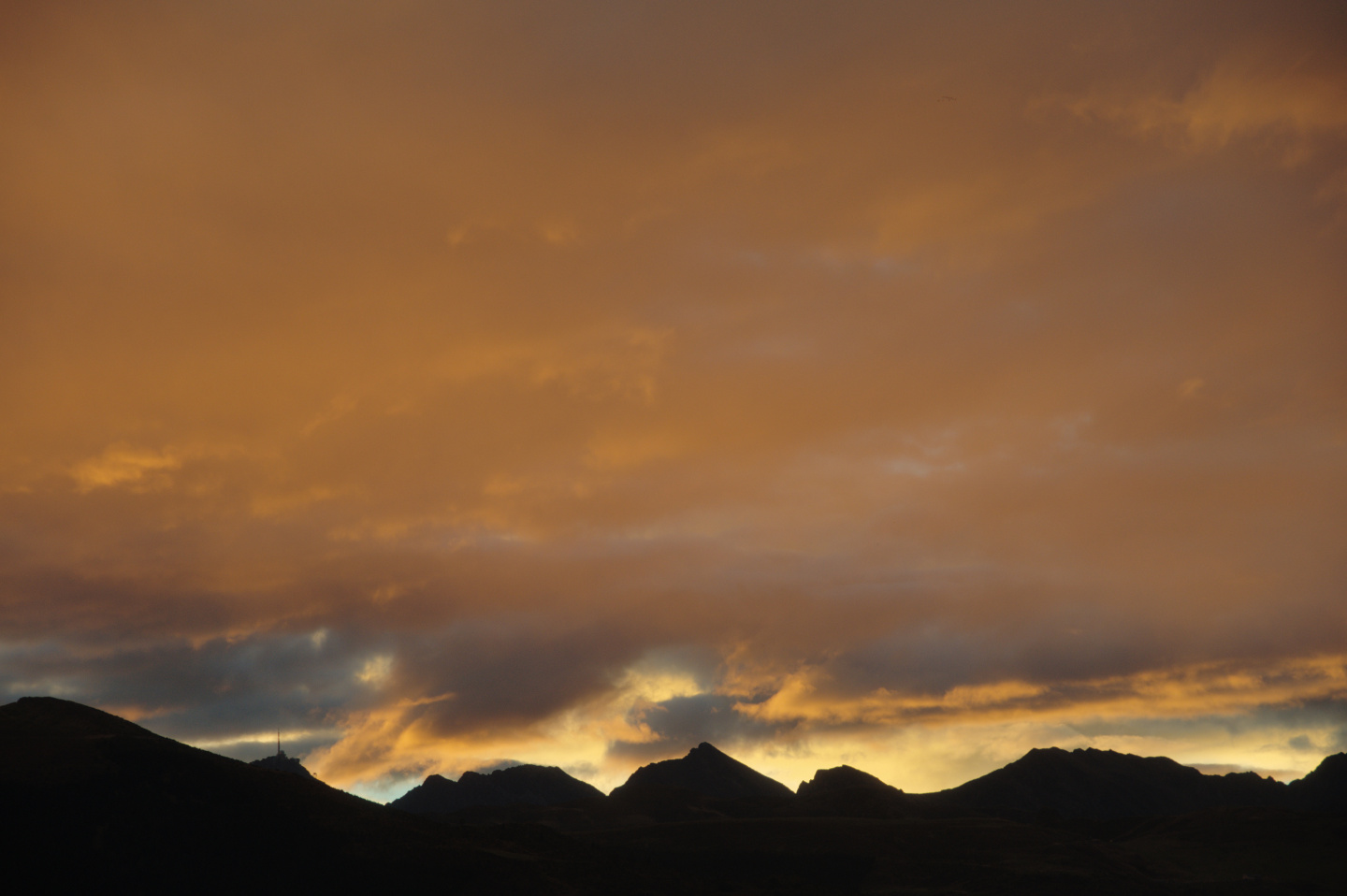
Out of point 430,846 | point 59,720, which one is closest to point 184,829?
point 430,846

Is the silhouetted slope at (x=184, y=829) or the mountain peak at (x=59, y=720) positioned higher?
the mountain peak at (x=59, y=720)

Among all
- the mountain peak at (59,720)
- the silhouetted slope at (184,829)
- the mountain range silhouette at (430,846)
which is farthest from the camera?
the mountain peak at (59,720)

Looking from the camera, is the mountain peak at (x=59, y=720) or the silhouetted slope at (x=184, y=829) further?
the mountain peak at (x=59, y=720)

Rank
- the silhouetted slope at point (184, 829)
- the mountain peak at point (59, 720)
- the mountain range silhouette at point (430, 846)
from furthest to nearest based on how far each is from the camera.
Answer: the mountain peak at point (59, 720), the mountain range silhouette at point (430, 846), the silhouetted slope at point (184, 829)

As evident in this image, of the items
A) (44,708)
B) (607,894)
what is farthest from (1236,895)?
(44,708)

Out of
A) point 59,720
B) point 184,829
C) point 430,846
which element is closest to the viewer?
point 184,829

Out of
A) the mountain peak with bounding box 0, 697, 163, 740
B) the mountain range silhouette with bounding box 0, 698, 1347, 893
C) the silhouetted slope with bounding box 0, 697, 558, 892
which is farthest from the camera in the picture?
the mountain peak with bounding box 0, 697, 163, 740

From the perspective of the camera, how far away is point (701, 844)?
110 metres

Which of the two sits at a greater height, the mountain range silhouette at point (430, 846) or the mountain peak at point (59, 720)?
the mountain peak at point (59, 720)

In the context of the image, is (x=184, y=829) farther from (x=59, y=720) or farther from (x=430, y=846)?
(x=59, y=720)

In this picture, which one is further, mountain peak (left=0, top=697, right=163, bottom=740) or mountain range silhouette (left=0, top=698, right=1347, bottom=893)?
mountain peak (left=0, top=697, right=163, bottom=740)

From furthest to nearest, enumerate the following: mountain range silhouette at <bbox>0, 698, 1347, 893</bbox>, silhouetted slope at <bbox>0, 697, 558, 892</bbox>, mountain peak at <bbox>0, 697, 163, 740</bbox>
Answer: mountain peak at <bbox>0, 697, 163, 740</bbox> → mountain range silhouette at <bbox>0, 698, 1347, 893</bbox> → silhouetted slope at <bbox>0, 697, 558, 892</bbox>

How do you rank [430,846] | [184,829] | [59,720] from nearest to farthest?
[184,829], [430,846], [59,720]

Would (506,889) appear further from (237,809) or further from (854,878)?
(854,878)
